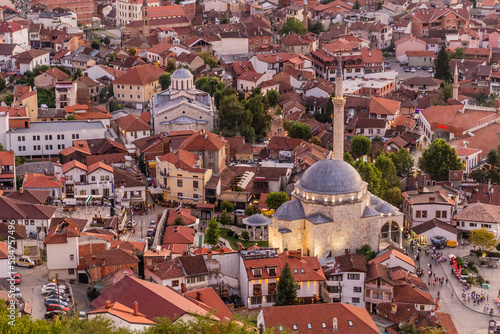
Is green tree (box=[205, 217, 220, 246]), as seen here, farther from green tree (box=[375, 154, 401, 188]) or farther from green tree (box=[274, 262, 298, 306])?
green tree (box=[375, 154, 401, 188])

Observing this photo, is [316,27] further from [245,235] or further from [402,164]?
[245,235]

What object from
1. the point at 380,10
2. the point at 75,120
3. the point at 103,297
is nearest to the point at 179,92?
the point at 75,120

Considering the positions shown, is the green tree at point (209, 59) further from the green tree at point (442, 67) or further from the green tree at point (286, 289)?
the green tree at point (286, 289)

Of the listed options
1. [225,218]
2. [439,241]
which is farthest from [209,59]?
[439,241]

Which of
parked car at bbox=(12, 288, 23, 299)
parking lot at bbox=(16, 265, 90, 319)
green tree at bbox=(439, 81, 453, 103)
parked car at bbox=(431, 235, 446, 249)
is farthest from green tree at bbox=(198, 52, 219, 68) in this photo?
parked car at bbox=(12, 288, 23, 299)

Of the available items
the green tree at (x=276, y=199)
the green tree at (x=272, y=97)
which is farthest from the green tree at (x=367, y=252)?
the green tree at (x=272, y=97)

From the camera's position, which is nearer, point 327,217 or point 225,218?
point 327,217

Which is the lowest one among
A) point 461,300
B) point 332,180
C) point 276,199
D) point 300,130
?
point 461,300
